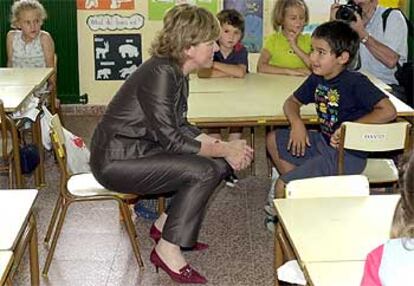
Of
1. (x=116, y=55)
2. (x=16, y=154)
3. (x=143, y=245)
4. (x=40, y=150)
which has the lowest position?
(x=143, y=245)

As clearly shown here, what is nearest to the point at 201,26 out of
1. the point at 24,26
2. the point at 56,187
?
the point at 56,187

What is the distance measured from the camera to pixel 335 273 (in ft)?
6.50

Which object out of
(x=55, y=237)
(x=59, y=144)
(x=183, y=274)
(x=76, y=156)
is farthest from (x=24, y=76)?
(x=183, y=274)

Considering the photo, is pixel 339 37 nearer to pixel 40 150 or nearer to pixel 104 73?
pixel 40 150

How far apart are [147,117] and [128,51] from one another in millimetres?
3171

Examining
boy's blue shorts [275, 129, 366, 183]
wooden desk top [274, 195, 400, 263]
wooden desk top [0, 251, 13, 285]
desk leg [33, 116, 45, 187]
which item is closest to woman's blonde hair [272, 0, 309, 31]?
boy's blue shorts [275, 129, 366, 183]

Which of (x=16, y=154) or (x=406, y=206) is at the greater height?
(x=406, y=206)

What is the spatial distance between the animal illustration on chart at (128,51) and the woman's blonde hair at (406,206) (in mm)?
4855

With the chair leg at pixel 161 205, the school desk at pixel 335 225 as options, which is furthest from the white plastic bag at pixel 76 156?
the school desk at pixel 335 225

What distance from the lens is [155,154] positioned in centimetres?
339

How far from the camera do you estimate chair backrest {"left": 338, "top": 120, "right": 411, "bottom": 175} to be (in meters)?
3.35

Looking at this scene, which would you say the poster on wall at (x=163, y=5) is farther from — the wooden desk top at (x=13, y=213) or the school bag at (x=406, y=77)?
the wooden desk top at (x=13, y=213)

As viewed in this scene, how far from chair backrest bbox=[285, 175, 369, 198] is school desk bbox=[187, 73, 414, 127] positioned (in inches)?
46.2

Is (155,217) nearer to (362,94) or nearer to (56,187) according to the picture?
(56,187)
